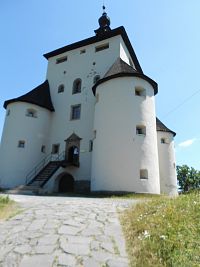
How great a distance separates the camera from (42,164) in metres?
19.9

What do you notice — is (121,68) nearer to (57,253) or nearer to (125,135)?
(125,135)

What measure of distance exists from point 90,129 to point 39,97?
20.2 feet

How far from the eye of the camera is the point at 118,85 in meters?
16.5

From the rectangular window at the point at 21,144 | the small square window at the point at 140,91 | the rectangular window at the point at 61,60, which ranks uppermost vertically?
the rectangular window at the point at 61,60

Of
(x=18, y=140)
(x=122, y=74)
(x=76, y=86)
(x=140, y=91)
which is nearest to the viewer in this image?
(x=122, y=74)

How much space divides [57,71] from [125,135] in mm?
12608

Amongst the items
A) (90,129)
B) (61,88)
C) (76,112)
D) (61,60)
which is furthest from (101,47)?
(90,129)

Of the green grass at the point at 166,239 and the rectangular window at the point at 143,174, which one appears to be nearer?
the green grass at the point at 166,239

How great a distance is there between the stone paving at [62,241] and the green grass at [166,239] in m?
0.22

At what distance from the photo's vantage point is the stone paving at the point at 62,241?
3117mm

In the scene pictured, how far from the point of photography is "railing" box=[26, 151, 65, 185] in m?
18.8

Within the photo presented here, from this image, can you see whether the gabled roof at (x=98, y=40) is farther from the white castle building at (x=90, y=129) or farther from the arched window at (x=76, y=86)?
the arched window at (x=76, y=86)

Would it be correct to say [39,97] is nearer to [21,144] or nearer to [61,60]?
[21,144]

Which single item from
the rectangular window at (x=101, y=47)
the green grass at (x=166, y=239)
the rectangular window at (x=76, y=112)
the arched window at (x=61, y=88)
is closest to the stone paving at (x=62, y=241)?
the green grass at (x=166, y=239)
